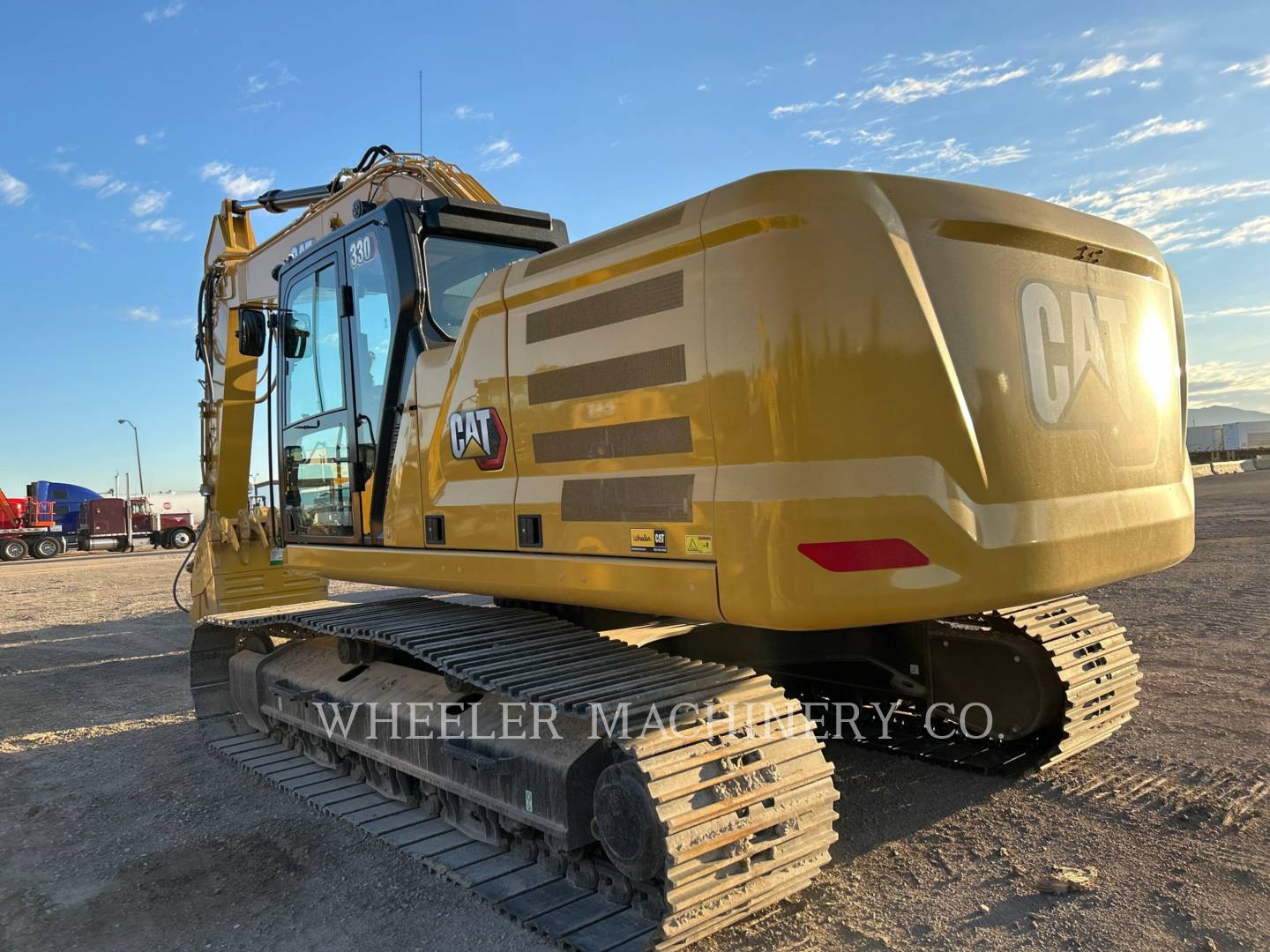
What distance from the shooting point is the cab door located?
468 centimetres

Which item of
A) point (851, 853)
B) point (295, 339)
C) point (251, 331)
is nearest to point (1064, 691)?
point (851, 853)

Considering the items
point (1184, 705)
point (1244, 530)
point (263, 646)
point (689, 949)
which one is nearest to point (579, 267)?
point (689, 949)

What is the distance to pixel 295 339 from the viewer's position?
513cm

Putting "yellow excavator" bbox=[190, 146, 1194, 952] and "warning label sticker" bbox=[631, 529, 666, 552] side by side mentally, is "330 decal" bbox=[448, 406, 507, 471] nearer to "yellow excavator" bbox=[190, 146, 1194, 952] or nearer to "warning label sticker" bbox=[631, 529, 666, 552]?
"yellow excavator" bbox=[190, 146, 1194, 952]

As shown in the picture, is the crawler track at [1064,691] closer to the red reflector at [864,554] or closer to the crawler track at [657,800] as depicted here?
the crawler track at [657,800]

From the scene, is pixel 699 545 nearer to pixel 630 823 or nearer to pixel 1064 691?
pixel 630 823

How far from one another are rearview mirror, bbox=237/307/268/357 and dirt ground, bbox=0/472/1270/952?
2526 millimetres

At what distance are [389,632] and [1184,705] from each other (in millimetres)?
4748

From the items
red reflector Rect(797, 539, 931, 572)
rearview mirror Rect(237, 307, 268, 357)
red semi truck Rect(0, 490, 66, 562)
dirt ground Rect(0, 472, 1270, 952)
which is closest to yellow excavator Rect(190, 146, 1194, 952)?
red reflector Rect(797, 539, 931, 572)

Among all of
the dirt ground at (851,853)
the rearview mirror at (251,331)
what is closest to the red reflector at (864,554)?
the dirt ground at (851,853)

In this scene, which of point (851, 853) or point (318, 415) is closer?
point (851, 853)

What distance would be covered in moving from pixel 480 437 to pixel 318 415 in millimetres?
1612

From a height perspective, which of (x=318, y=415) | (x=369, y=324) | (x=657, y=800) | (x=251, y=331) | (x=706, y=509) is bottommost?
(x=657, y=800)

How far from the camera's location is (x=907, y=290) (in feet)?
9.16
